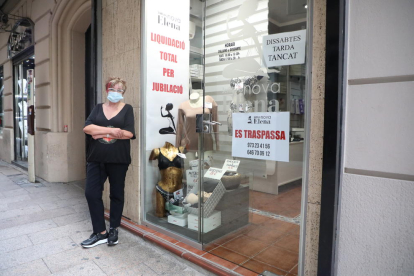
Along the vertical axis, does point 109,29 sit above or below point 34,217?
above

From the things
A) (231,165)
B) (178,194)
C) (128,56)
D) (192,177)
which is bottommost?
(178,194)

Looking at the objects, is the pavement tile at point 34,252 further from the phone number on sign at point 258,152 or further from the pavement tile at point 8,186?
the pavement tile at point 8,186

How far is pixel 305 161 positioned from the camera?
2100 mm

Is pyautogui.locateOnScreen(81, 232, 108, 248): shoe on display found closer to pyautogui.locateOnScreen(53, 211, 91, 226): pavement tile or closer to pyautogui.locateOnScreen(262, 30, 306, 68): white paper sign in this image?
pyautogui.locateOnScreen(53, 211, 91, 226): pavement tile

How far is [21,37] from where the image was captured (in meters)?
7.32

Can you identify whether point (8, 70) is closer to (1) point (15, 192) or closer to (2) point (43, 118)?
(2) point (43, 118)

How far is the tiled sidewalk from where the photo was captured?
2.65m

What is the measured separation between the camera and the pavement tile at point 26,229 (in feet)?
11.2

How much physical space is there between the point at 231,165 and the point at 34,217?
3.01m

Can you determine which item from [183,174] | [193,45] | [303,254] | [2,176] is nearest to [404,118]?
[303,254]

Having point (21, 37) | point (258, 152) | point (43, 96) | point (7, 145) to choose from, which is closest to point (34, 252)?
point (258, 152)

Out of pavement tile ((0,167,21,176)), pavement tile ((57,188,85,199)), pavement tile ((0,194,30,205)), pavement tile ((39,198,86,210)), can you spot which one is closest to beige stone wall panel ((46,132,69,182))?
pavement tile ((57,188,85,199))

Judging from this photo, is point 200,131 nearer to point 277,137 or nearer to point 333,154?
point 277,137

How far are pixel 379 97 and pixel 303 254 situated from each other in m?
1.24
